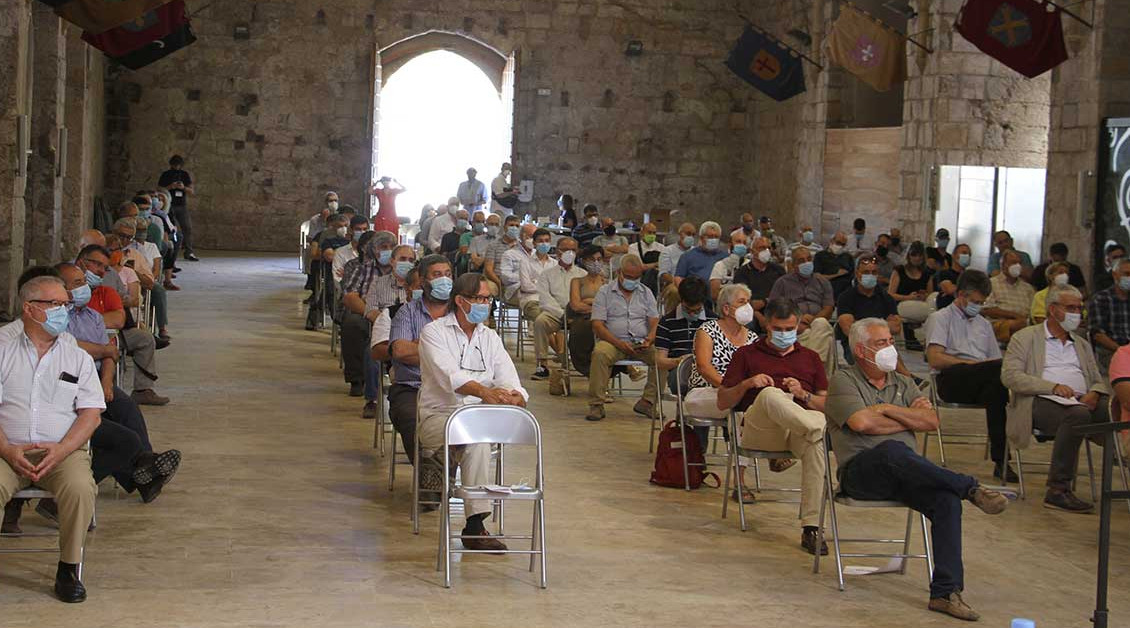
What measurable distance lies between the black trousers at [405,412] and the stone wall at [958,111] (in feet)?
38.4

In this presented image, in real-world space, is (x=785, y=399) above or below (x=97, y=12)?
below

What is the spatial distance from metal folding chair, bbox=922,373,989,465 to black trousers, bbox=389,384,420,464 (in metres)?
2.70

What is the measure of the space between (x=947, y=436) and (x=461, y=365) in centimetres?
419

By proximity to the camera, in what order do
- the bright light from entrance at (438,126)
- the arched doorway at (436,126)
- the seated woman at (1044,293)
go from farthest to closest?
the bright light from entrance at (438,126), the arched doorway at (436,126), the seated woman at (1044,293)

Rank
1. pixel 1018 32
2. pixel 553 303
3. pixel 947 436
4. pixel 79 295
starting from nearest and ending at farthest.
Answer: pixel 79 295, pixel 947 436, pixel 553 303, pixel 1018 32

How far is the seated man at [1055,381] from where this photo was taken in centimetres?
787

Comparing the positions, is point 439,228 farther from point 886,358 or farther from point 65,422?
point 65,422

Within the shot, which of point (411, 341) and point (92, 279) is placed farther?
point (92, 279)

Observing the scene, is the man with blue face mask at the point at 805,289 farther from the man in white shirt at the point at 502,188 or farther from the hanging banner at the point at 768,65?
the man in white shirt at the point at 502,188

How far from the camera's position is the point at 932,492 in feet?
19.0

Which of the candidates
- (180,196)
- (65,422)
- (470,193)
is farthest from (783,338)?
(180,196)

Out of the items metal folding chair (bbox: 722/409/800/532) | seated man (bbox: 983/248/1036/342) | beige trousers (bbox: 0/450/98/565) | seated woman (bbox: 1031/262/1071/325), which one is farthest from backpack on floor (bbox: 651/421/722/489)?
seated man (bbox: 983/248/1036/342)

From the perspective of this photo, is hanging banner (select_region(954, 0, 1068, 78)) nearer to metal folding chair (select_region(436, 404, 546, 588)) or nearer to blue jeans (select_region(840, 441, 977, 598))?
blue jeans (select_region(840, 441, 977, 598))

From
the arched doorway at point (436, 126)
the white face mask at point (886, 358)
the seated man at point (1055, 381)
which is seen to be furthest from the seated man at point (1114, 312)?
the arched doorway at point (436, 126)
